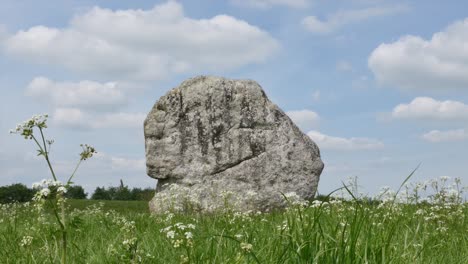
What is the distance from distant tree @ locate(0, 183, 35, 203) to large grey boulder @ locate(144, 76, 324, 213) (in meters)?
16.7

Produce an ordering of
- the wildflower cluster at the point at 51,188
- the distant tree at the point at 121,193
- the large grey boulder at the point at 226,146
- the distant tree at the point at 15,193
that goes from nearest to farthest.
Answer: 1. the wildflower cluster at the point at 51,188
2. the large grey boulder at the point at 226,146
3. the distant tree at the point at 15,193
4. the distant tree at the point at 121,193

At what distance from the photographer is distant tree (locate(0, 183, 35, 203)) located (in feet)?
99.9

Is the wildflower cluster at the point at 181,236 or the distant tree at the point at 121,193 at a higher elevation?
the distant tree at the point at 121,193

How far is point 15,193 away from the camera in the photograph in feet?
100

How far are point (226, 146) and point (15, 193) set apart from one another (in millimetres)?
18888

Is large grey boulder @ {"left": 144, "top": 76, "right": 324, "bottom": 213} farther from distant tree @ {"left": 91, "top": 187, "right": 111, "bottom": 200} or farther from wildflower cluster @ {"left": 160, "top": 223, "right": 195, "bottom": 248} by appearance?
distant tree @ {"left": 91, "top": 187, "right": 111, "bottom": 200}

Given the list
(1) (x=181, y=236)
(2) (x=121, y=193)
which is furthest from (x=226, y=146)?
(2) (x=121, y=193)

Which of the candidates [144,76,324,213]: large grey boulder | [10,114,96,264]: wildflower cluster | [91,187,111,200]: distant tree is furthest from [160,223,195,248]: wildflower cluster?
[91,187,111,200]: distant tree

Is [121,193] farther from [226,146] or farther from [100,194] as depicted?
[226,146]

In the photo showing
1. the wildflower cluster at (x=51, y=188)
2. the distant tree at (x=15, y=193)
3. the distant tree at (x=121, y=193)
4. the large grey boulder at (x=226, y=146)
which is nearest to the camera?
the wildflower cluster at (x=51, y=188)

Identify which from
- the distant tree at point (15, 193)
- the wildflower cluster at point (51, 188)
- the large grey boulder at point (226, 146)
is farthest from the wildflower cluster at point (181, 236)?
the distant tree at point (15, 193)

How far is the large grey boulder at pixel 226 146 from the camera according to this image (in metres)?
15.7

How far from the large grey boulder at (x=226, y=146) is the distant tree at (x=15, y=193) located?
16.7 metres

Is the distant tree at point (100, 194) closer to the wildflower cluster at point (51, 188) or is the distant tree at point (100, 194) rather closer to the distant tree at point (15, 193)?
the distant tree at point (15, 193)
